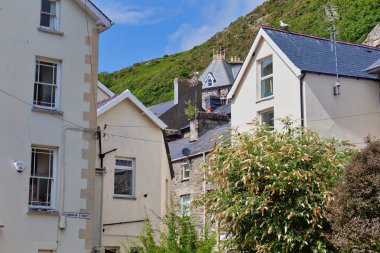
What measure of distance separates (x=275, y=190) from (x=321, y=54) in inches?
480

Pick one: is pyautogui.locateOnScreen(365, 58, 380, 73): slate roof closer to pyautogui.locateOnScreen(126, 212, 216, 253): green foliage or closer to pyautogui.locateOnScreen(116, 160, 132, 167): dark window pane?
pyautogui.locateOnScreen(116, 160, 132, 167): dark window pane

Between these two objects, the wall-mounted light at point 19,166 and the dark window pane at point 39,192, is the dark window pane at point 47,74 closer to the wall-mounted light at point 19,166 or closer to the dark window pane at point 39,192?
the wall-mounted light at point 19,166

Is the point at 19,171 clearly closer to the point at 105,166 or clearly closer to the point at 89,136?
the point at 89,136

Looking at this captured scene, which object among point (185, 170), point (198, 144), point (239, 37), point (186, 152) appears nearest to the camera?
point (186, 152)

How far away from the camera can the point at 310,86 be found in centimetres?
2905

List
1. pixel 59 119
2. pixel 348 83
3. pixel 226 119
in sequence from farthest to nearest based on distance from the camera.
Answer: pixel 226 119
pixel 348 83
pixel 59 119

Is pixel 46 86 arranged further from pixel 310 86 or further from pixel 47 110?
pixel 310 86

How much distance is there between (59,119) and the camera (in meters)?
21.9

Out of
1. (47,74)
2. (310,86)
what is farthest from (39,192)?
(310,86)

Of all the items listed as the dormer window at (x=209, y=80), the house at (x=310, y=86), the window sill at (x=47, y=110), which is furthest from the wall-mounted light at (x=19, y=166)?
the dormer window at (x=209, y=80)

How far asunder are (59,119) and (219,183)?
5.64 m

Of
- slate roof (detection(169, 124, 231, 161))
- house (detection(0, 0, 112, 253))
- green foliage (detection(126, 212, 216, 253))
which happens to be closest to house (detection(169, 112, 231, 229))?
slate roof (detection(169, 124, 231, 161))

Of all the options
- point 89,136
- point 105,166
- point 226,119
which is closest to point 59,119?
point 89,136

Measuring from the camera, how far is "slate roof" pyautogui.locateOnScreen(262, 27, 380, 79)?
30062 millimetres
